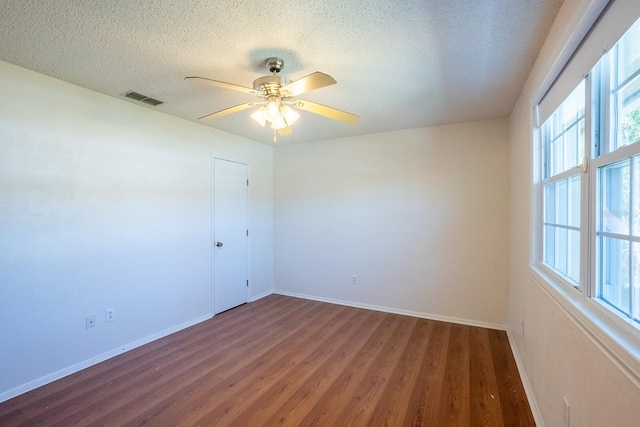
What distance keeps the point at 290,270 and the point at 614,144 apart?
412 centimetres

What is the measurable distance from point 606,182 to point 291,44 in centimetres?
181

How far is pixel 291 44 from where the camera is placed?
1825 millimetres

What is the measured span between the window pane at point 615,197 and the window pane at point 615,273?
6 cm

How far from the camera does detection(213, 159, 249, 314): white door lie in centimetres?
379

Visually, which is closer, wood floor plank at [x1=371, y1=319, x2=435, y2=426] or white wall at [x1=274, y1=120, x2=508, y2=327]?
wood floor plank at [x1=371, y1=319, x2=435, y2=426]

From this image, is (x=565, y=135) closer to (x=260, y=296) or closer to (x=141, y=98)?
(x=141, y=98)

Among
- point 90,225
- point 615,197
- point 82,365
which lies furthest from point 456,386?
point 90,225

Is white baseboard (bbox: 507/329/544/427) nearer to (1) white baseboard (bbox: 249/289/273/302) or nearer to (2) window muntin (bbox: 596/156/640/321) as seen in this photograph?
(2) window muntin (bbox: 596/156/640/321)

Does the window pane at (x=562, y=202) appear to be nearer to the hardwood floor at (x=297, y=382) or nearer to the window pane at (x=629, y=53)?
the window pane at (x=629, y=53)

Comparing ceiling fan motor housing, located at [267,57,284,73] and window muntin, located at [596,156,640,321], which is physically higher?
ceiling fan motor housing, located at [267,57,284,73]

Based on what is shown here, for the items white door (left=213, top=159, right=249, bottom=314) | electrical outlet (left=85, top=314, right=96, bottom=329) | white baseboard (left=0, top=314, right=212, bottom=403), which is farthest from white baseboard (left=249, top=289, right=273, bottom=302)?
electrical outlet (left=85, top=314, right=96, bottom=329)

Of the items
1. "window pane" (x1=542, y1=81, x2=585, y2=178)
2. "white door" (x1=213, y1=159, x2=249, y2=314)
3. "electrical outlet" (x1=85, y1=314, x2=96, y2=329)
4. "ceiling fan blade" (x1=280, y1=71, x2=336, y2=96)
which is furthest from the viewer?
"white door" (x1=213, y1=159, x2=249, y2=314)

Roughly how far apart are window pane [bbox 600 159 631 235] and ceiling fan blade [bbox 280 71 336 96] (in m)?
1.35

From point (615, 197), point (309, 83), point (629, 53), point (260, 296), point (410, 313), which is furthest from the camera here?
point (260, 296)
